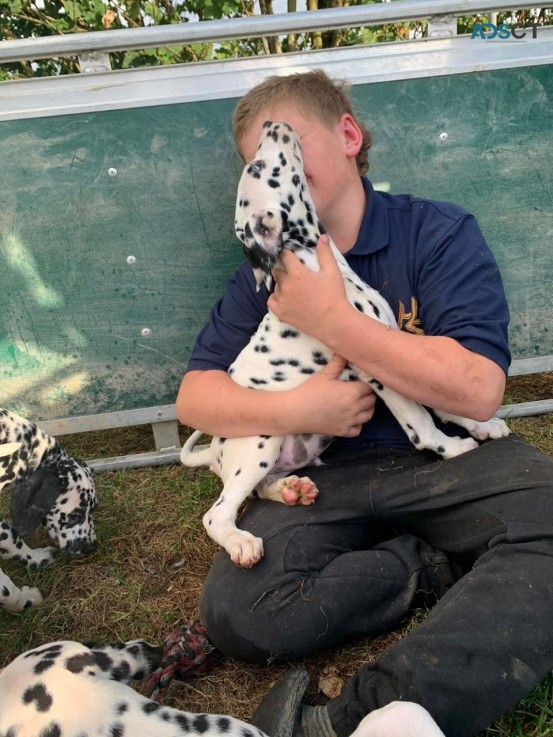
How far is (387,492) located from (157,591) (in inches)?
50.2

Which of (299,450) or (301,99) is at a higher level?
(301,99)

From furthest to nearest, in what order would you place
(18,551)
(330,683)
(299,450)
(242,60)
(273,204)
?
(242,60)
(18,551)
(299,450)
(273,204)
(330,683)

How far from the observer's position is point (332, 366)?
3045 millimetres

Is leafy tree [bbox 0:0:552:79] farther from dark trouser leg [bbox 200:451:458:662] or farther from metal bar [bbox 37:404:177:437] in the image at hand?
dark trouser leg [bbox 200:451:458:662]

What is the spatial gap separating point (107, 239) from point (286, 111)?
1.53m

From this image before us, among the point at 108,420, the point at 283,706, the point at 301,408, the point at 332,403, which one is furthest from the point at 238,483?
Result: the point at 108,420

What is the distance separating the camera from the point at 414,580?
284 cm

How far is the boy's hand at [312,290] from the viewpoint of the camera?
9.39 feet

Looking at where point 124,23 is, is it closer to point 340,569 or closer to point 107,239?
point 107,239

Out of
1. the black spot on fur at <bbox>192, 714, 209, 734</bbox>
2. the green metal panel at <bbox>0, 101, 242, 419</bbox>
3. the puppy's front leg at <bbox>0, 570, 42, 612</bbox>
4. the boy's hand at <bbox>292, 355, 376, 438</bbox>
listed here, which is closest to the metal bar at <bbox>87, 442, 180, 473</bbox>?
the green metal panel at <bbox>0, 101, 242, 419</bbox>

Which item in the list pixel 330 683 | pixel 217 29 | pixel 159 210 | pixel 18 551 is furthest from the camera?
pixel 159 210

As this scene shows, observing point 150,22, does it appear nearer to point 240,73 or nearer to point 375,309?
point 240,73

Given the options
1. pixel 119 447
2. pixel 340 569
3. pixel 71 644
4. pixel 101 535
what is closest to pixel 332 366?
pixel 340 569

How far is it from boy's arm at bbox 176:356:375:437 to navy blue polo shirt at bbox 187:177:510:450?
0.23 meters
